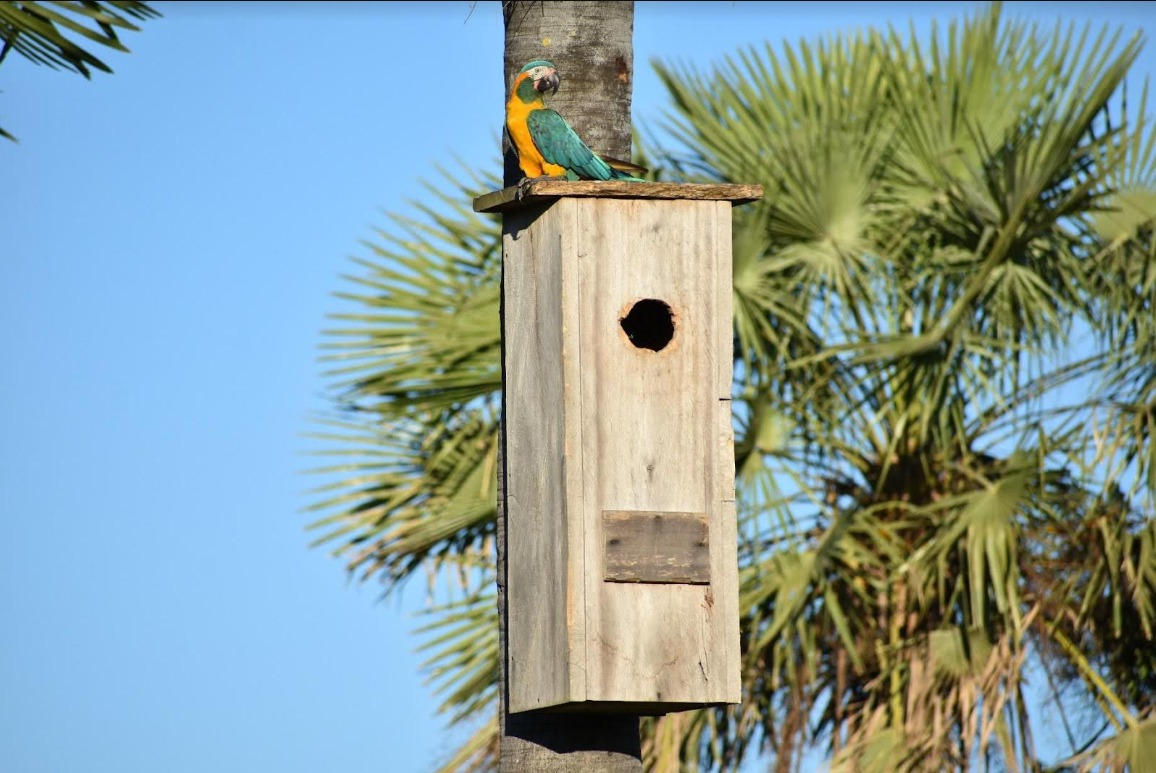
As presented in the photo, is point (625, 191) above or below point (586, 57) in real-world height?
below

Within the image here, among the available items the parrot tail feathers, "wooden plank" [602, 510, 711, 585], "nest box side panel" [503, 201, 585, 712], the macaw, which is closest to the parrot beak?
the macaw

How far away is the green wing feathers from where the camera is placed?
15.3 feet

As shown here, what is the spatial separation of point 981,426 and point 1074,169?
→ 1254mm

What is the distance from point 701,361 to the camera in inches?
174

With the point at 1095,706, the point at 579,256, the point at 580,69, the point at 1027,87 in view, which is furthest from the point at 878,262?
the point at 579,256

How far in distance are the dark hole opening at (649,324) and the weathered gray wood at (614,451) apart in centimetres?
5

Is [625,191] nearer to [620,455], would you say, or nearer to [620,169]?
[620,169]

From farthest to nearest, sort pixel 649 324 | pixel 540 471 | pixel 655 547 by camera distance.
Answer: pixel 649 324 → pixel 540 471 → pixel 655 547

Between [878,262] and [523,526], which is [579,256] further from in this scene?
[878,262]

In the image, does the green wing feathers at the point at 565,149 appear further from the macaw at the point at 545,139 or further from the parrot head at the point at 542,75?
the parrot head at the point at 542,75

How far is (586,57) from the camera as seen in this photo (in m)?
4.91

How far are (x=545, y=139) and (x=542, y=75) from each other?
21 centimetres

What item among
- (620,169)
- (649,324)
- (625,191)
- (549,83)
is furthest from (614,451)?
(549,83)

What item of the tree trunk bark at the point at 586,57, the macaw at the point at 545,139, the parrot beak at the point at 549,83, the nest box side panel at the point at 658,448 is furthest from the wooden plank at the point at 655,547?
the parrot beak at the point at 549,83
